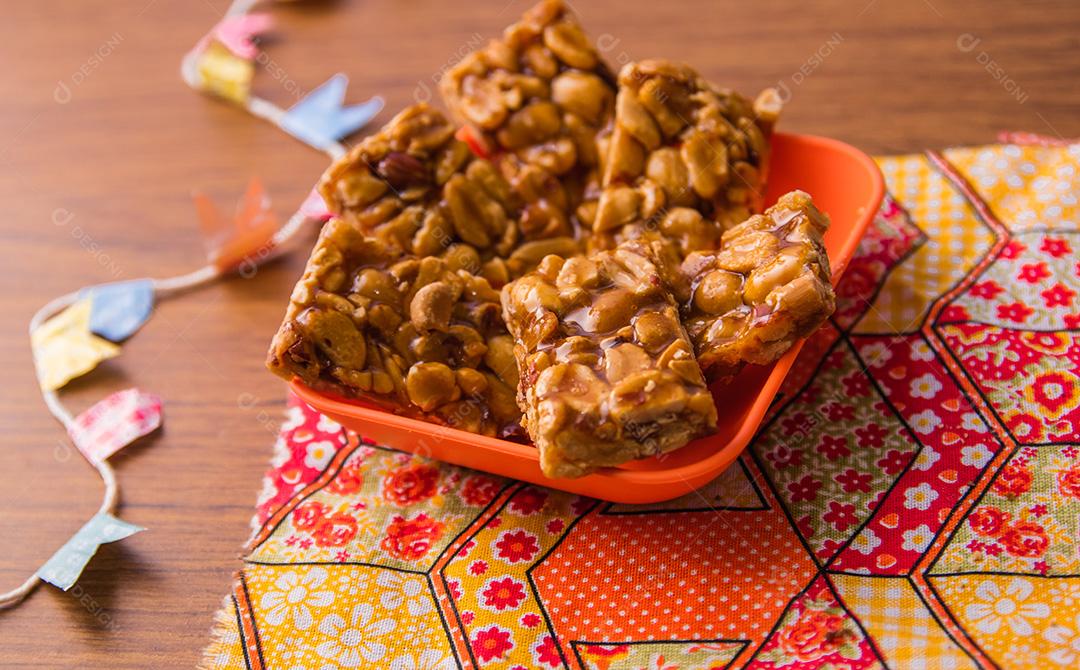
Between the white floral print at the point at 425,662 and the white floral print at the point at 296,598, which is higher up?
the white floral print at the point at 425,662

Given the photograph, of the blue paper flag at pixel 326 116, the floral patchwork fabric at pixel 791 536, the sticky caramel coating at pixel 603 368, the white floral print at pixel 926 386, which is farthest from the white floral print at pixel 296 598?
the blue paper flag at pixel 326 116

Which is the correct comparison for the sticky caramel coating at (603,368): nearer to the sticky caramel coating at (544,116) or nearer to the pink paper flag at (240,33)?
the sticky caramel coating at (544,116)

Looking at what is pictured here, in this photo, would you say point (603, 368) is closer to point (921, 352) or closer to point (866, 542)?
point (866, 542)

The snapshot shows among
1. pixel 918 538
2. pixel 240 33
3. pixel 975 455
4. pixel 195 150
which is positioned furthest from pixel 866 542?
pixel 240 33

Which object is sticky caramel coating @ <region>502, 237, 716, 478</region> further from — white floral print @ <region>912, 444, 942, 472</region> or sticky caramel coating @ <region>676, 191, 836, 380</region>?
white floral print @ <region>912, 444, 942, 472</region>

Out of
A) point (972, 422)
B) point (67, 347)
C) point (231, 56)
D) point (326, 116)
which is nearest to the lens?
point (972, 422)
